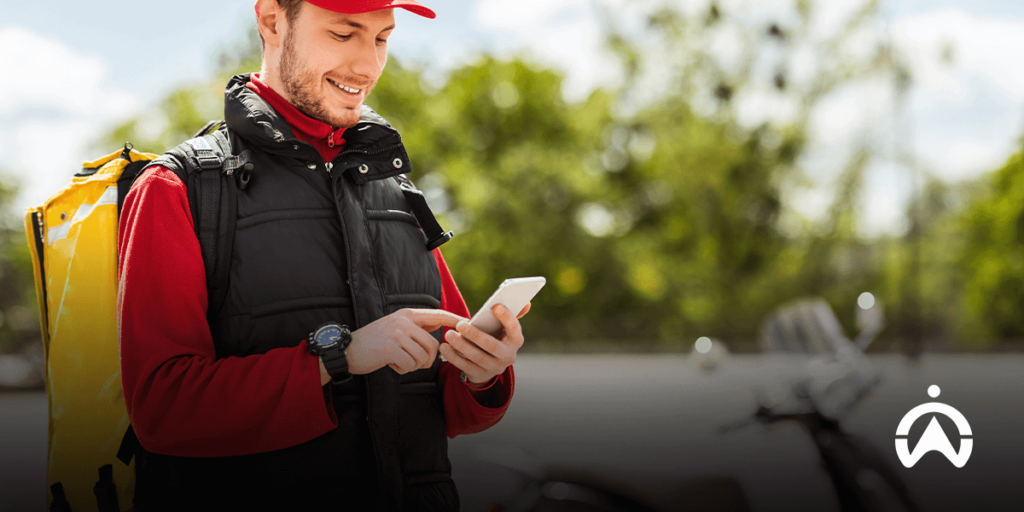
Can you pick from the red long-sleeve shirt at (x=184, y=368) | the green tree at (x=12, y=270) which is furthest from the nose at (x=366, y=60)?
the green tree at (x=12, y=270)

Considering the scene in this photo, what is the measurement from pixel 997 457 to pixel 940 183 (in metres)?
31.2

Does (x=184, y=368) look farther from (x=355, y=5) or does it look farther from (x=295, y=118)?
(x=355, y=5)

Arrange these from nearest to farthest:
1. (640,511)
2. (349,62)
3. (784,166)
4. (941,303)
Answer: (349,62) → (640,511) → (784,166) → (941,303)

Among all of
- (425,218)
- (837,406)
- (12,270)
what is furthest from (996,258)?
(12,270)

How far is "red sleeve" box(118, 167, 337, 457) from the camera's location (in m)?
1.42

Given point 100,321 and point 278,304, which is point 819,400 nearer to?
point 278,304

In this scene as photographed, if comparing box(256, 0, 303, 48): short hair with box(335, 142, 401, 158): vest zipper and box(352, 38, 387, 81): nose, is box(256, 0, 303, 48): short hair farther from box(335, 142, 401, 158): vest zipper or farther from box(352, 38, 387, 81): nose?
box(335, 142, 401, 158): vest zipper

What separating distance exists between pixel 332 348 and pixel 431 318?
7.2 inches

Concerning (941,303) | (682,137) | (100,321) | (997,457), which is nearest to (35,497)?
(100,321)

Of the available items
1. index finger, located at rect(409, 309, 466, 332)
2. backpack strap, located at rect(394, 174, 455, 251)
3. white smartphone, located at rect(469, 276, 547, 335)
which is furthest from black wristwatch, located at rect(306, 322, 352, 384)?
backpack strap, located at rect(394, 174, 455, 251)

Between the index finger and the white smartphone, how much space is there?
4 cm

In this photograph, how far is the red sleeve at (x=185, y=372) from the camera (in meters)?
1.42

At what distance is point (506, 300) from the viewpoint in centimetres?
155

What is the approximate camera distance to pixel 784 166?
27.0m
